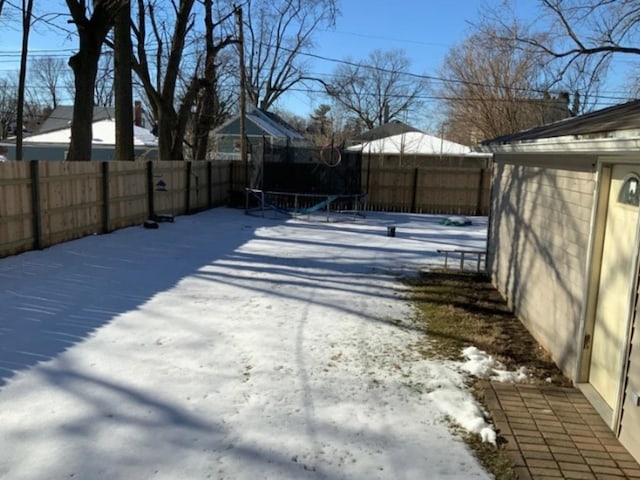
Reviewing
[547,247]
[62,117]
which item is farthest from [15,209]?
[62,117]

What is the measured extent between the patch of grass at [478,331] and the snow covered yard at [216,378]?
151mm

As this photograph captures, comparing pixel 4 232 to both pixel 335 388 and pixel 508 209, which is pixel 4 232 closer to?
pixel 335 388

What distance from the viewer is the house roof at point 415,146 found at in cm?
2831

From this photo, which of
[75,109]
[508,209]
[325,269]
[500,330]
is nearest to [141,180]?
[75,109]

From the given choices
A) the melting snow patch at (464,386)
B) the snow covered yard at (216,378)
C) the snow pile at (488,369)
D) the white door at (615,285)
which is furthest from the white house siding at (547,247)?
the snow covered yard at (216,378)

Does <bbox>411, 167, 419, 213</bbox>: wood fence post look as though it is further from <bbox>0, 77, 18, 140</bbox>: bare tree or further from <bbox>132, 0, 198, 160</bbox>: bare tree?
<bbox>0, 77, 18, 140</bbox>: bare tree

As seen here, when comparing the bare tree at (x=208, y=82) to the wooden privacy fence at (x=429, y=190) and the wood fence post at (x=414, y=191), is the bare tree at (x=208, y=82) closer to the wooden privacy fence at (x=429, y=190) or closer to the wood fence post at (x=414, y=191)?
the wooden privacy fence at (x=429, y=190)

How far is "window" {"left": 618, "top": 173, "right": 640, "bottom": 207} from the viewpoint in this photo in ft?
11.3

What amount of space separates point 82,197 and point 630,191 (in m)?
9.16

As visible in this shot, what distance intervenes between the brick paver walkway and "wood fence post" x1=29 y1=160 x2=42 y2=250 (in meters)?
7.41

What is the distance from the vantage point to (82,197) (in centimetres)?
986

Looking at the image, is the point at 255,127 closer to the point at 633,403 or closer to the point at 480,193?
the point at 480,193

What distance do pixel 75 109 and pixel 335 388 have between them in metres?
10.7

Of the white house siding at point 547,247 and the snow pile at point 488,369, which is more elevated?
the white house siding at point 547,247
